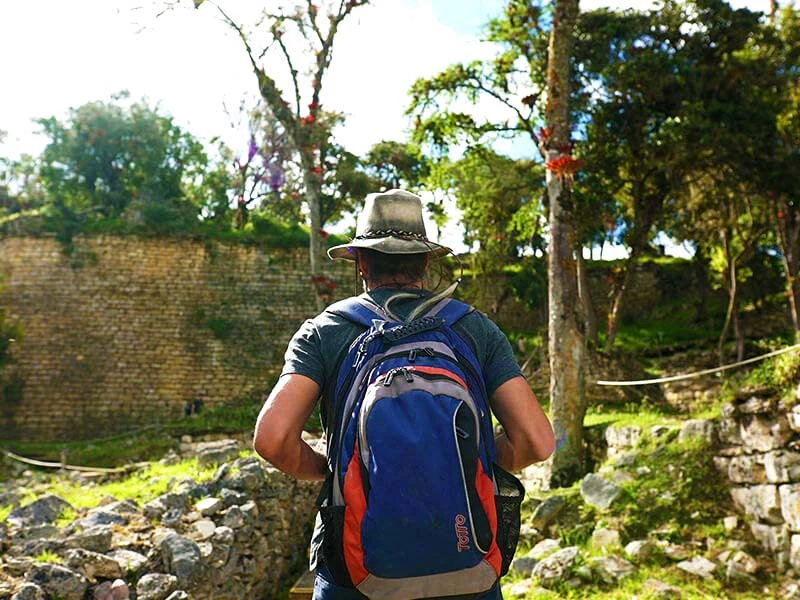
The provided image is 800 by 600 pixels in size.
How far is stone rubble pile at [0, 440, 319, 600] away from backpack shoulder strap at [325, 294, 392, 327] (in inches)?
79.4

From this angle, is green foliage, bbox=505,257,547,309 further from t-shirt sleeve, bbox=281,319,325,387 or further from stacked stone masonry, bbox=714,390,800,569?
t-shirt sleeve, bbox=281,319,325,387

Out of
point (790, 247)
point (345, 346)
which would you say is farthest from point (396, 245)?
point (790, 247)

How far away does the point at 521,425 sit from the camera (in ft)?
5.85

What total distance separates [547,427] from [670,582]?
387 centimetres

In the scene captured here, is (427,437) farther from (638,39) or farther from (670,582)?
(638,39)

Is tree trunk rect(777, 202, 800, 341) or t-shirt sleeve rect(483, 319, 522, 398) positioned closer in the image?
t-shirt sleeve rect(483, 319, 522, 398)

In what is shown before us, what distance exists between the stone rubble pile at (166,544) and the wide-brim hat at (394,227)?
213 centimetres

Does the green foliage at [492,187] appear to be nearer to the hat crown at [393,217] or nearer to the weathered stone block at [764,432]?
the weathered stone block at [764,432]

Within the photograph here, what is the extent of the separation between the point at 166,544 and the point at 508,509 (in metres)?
2.68

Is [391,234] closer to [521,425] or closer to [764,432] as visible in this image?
[521,425]

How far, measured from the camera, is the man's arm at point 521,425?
5.83ft

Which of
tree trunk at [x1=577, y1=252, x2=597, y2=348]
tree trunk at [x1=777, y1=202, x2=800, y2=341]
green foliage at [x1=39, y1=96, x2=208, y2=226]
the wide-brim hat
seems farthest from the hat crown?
green foliage at [x1=39, y1=96, x2=208, y2=226]

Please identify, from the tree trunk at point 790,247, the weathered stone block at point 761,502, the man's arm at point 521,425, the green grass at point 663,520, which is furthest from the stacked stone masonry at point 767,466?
the tree trunk at point 790,247

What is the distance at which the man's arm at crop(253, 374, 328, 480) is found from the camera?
5.45 ft
